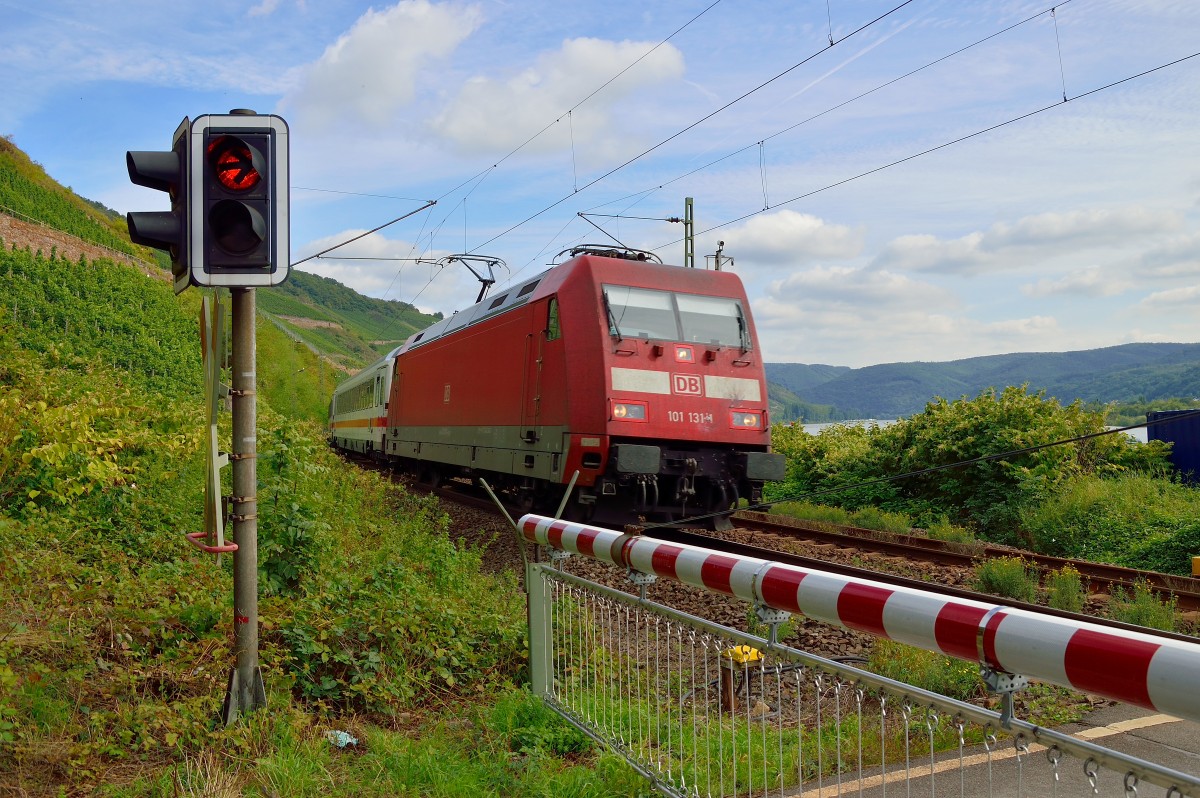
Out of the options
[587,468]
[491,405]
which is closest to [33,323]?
[491,405]

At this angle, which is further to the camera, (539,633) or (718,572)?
(539,633)

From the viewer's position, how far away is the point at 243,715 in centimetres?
480

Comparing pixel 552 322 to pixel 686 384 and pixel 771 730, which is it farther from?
pixel 771 730

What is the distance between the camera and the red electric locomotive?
456 inches

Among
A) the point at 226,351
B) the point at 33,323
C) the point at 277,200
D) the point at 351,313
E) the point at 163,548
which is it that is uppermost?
the point at 351,313

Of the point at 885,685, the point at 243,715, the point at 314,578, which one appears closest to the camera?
the point at 885,685

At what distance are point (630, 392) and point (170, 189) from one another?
7.36 meters

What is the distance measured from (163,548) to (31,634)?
2873 millimetres

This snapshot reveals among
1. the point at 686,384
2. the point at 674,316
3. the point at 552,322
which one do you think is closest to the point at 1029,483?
the point at 686,384

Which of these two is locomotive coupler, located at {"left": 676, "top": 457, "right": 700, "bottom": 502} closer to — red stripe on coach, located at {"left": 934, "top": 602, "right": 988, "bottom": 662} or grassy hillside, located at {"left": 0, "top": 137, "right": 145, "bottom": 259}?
red stripe on coach, located at {"left": 934, "top": 602, "right": 988, "bottom": 662}

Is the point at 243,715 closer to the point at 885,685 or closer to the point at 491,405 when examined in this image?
the point at 885,685

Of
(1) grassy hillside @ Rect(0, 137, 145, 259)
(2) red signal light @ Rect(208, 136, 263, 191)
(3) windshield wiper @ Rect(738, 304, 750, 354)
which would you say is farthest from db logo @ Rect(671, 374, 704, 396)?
(1) grassy hillside @ Rect(0, 137, 145, 259)

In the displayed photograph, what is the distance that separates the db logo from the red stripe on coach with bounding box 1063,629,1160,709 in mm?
9813

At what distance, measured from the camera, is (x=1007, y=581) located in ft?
30.5
